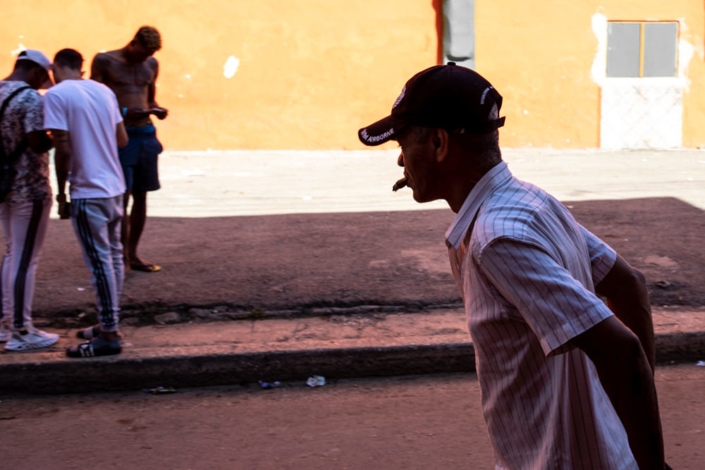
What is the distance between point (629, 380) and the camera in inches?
A: 54.9

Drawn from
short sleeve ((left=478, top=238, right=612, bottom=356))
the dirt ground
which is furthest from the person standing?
short sleeve ((left=478, top=238, right=612, bottom=356))

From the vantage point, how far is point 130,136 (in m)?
6.00

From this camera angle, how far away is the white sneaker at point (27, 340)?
4.65 metres

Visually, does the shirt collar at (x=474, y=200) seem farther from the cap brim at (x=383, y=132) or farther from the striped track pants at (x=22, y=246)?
the striped track pants at (x=22, y=246)

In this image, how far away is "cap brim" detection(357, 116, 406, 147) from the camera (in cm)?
169

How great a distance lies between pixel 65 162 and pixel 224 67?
31.5ft

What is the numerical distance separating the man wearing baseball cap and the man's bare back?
4.60 meters

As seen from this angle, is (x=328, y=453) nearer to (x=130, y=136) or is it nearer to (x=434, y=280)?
(x=434, y=280)

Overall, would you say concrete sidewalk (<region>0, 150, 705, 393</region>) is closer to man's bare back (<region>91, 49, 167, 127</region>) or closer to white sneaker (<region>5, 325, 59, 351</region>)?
white sneaker (<region>5, 325, 59, 351</region>)

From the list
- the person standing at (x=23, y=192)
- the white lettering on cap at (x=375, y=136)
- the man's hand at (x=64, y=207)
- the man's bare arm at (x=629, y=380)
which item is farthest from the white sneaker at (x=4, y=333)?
the man's bare arm at (x=629, y=380)

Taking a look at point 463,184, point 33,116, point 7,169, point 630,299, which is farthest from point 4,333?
point 630,299

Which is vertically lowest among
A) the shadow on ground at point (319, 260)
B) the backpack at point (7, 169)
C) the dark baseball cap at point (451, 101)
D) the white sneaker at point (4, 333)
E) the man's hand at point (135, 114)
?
the white sneaker at point (4, 333)

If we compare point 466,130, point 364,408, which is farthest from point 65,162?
point 466,130

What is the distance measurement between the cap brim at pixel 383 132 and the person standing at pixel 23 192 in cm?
324
